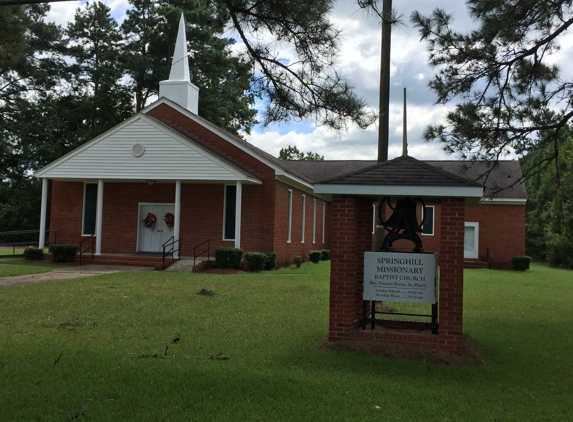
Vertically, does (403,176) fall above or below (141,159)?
below

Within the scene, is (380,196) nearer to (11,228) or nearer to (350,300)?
(350,300)

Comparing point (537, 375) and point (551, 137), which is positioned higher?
point (551, 137)

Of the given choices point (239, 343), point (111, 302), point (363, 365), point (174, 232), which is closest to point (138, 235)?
point (174, 232)

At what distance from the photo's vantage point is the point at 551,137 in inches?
399

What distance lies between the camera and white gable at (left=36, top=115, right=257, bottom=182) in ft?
67.0

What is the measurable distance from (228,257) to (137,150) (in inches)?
226

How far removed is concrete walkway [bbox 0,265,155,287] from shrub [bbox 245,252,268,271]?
339 cm

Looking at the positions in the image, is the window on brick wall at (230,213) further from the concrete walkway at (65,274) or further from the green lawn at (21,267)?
the green lawn at (21,267)

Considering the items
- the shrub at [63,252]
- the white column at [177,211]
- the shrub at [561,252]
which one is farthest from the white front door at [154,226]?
the shrub at [561,252]

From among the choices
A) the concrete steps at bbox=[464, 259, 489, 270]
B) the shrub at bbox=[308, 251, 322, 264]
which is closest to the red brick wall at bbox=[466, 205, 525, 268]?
the concrete steps at bbox=[464, 259, 489, 270]

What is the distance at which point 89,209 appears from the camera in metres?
23.5

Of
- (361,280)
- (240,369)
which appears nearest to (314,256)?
(361,280)

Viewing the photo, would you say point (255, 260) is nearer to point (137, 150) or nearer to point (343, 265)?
point (137, 150)

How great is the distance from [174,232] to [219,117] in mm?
18484
